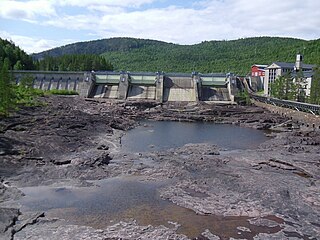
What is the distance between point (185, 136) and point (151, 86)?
1345 inches

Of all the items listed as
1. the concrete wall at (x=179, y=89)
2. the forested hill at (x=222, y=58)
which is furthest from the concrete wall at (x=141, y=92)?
the forested hill at (x=222, y=58)

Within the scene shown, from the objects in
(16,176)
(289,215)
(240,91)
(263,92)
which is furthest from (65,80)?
(289,215)

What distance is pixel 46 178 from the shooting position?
2203 centimetres

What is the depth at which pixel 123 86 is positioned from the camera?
2785 inches

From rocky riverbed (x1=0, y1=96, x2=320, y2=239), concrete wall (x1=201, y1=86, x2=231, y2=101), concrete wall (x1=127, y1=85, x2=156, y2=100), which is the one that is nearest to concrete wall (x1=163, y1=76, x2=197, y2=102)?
concrete wall (x1=201, y1=86, x2=231, y2=101)

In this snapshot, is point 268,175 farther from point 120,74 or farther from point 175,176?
point 120,74

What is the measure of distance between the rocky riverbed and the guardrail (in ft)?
19.0

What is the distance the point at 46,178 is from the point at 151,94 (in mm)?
49239

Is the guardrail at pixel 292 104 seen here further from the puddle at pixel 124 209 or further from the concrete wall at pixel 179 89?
the puddle at pixel 124 209

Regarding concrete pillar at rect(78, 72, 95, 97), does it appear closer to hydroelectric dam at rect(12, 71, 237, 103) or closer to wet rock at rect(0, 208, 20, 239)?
hydroelectric dam at rect(12, 71, 237, 103)

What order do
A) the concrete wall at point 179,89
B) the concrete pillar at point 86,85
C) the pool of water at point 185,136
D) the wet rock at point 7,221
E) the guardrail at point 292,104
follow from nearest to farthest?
the wet rock at point 7,221, the pool of water at point 185,136, the guardrail at point 292,104, the concrete wall at point 179,89, the concrete pillar at point 86,85

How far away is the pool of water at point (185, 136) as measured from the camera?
34.8 m

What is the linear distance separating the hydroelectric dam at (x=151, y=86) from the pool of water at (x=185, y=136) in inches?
750

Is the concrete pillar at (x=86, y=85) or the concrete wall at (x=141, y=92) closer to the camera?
the concrete wall at (x=141, y=92)
